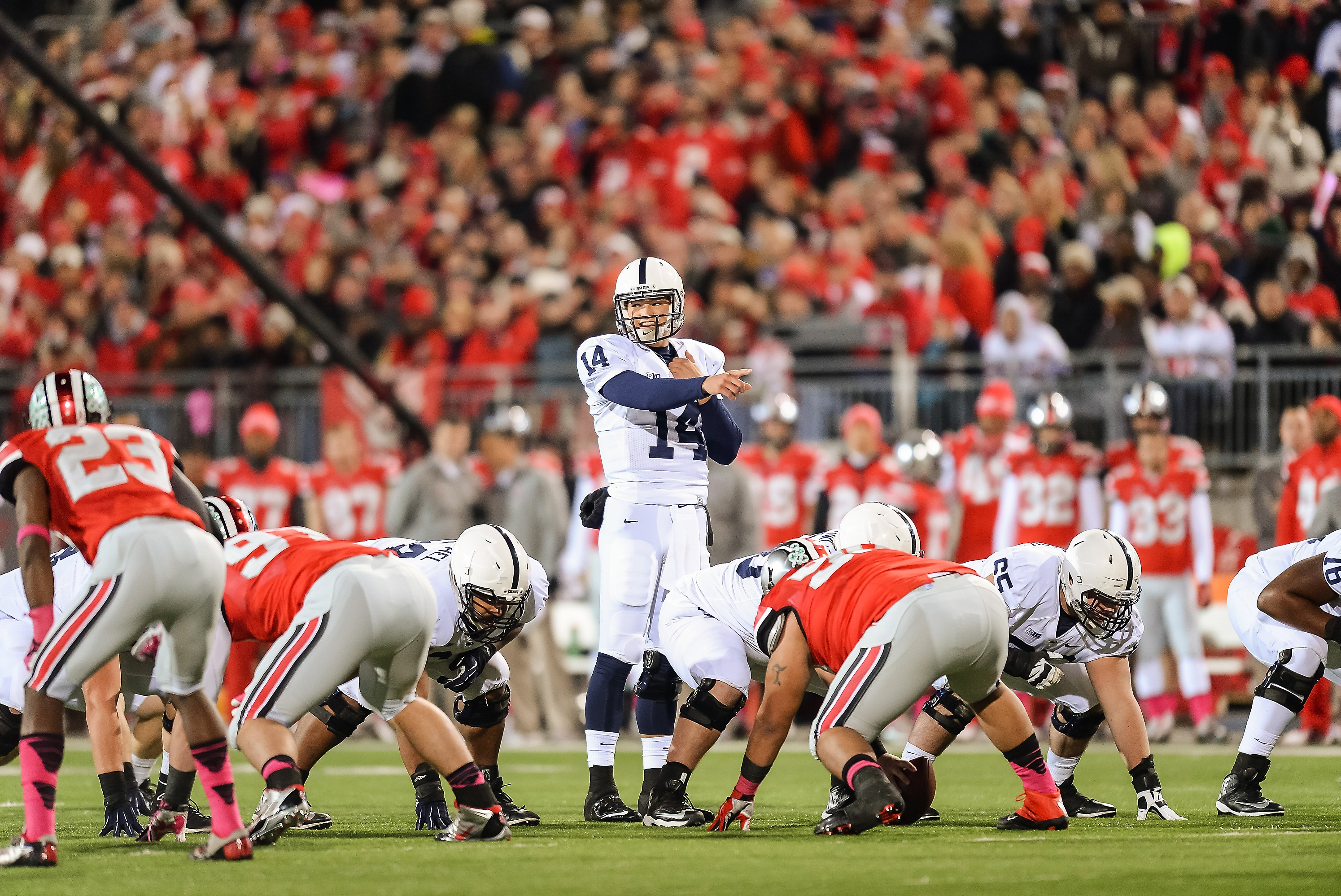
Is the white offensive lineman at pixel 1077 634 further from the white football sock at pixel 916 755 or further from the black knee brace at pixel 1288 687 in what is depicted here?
the black knee brace at pixel 1288 687

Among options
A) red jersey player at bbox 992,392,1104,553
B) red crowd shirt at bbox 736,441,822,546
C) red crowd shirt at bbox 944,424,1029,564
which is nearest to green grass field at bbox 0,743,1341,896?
red jersey player at bbox 992,392,1104,553

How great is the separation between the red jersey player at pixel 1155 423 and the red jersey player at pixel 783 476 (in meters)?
2.20

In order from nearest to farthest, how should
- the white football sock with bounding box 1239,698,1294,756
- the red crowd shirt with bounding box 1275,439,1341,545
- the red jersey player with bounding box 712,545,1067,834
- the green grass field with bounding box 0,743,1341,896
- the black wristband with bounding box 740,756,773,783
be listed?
1. the green grass field with bounding box 0,743,1341,896
2. the red jersey player with bounding box 712,545,1067,834
3. the black wristband with bounding box 740,756,773,783
4. the white football sock with bounding box 1239,698,1294,756
5. the red crowd shirt with bounding box 1275,439,1341,545

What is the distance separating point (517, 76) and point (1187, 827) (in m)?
12.9

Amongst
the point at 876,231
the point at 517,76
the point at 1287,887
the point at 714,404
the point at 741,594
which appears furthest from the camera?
the point at 517,76

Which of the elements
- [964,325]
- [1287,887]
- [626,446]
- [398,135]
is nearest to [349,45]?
[398,135]

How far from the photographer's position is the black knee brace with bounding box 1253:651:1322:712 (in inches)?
299

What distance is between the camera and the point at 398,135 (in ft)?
60.1

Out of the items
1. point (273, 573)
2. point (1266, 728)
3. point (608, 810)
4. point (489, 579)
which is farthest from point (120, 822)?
point (1266, 728)

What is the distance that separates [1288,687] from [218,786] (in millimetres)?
4381

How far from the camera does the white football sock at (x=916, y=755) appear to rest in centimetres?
736

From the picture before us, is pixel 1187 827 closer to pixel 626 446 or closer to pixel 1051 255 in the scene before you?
pixel 626 446

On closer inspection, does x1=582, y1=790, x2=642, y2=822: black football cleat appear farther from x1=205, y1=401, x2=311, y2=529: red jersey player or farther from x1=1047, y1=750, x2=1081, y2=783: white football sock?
x1=205, y1=401, x2=311, y2=529: red jersey player

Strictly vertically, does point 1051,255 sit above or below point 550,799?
above
